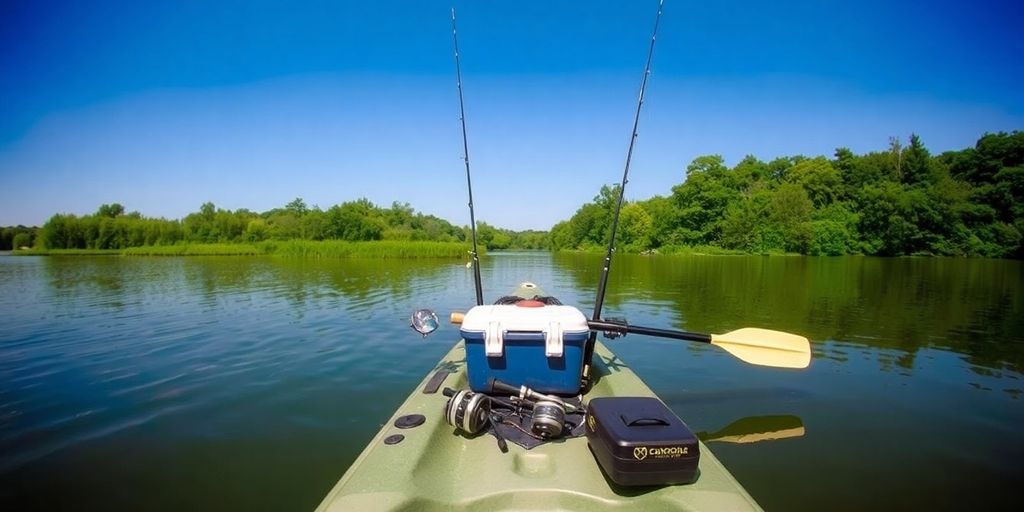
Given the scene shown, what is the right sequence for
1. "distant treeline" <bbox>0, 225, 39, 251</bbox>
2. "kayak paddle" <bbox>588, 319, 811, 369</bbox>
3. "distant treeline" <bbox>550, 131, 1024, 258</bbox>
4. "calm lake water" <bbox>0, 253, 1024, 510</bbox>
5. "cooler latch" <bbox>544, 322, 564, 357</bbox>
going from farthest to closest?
"distant treeline" <bbox>0, 225, 39, 251</bbox> < "distant treeline" <bbox>550, 131, 1024, 258</bbox> < "kayak paddle" <bbox>588, 319, 811, 369</bbox> < "calm lake water" <bbox>0, 253, 1024, 510</bbox> < "cooler latch" <bbox>544, 322, 564, 357</bbox>

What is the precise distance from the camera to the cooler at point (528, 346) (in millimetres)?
Result: 3553

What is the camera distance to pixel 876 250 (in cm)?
5378

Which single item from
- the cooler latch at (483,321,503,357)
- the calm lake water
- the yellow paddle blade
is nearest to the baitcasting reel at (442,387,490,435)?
the cooler latch at (483,321,503,357)

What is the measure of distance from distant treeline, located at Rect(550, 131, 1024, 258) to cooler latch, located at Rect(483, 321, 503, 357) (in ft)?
208

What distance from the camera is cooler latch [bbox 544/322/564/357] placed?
353 cm

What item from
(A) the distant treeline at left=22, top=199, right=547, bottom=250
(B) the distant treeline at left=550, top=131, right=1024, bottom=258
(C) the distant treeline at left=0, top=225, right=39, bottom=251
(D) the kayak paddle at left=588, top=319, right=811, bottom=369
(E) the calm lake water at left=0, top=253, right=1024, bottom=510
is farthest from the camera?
(C) the distant treeline at left=0, top=225, right=39, bottom=251

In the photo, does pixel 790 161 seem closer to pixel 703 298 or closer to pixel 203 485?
pixel 703 298

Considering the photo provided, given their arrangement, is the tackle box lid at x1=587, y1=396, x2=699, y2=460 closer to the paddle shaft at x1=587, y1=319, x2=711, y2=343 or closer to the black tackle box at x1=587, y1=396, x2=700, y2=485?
the black tackle box at x1=587, y1=396, x2=700, y2=485

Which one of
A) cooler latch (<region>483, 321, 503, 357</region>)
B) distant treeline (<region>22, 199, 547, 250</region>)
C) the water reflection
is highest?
distant treeline (<region>22, 199, 547, 250</region>)

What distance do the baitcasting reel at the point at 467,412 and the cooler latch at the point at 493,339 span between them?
1.24 feet

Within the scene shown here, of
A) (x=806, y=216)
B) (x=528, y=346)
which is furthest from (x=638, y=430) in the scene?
(x=806, y=216)

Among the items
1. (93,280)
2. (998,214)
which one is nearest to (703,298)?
(93,280)

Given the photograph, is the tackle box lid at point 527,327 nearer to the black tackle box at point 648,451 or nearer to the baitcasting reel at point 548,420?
the baitcasting reel at point 548,420

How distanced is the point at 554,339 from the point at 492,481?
118 cm
